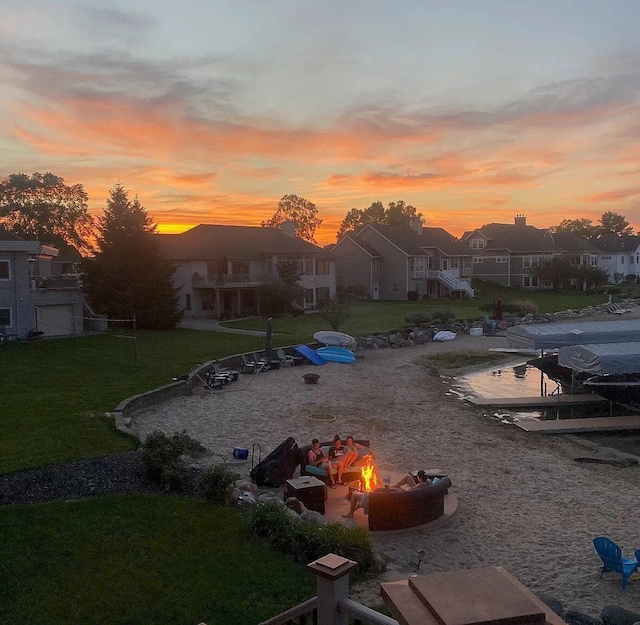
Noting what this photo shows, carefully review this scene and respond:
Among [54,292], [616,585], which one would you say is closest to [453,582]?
[616,585]

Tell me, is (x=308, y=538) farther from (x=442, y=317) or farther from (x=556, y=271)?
(x=556, y=271)

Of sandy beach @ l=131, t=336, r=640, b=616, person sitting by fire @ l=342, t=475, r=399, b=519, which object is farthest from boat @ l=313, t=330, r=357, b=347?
person sitting by fire @ l=342, t=475, r=399, b=519

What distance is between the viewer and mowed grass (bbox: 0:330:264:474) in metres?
14.7

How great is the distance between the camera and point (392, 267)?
227ft

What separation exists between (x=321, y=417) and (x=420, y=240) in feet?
187

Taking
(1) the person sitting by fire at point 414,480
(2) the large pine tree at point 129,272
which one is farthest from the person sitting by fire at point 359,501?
(2) the large pine tree at point 129,272

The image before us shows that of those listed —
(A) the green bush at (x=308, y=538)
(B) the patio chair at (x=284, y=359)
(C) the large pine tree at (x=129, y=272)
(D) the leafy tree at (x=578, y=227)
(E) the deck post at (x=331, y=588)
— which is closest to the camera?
(E) the deck post at (x=331, y=588)

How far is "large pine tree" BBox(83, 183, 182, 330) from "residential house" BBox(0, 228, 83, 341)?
449 cm

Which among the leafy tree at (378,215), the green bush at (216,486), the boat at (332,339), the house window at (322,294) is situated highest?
the leafy tree at (378,215)

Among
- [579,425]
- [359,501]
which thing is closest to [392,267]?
[579,425]

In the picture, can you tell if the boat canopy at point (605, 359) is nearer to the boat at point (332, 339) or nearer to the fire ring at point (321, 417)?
the fire ring at point (321, 417)

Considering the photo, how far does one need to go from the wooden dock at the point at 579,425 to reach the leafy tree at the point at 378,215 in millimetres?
95412

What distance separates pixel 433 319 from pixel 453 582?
43.0 meters

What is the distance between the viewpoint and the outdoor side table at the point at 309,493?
473 inches
